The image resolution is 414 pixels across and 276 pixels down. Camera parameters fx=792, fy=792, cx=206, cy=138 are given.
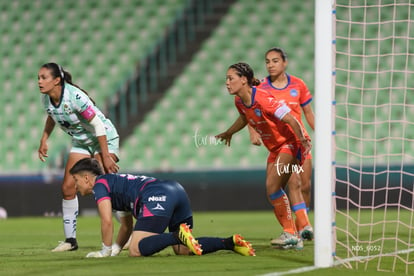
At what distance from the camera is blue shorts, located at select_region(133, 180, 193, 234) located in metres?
6.04

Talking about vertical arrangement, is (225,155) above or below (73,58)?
below

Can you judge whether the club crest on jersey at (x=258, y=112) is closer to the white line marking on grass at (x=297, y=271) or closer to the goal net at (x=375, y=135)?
the white line marking on grass at (x=297, y=271)

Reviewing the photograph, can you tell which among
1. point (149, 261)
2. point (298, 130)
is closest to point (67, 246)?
Answer: point (149, 261)

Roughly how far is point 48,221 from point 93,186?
6.64 metres

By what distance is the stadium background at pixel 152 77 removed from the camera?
44.2 ft

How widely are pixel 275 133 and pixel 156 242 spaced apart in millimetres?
1748

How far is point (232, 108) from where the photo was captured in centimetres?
1513

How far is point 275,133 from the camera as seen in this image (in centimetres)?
710

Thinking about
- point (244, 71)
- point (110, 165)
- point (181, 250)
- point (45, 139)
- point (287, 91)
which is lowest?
point (181, 250)

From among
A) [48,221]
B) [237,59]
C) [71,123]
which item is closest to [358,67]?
[237,59]

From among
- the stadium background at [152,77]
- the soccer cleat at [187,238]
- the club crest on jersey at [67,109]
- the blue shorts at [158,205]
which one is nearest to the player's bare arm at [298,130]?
the blue shorts at [158,205]

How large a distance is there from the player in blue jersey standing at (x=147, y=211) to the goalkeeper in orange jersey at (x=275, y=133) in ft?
3.18

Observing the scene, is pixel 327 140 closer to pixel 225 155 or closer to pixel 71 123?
pixel 71 123

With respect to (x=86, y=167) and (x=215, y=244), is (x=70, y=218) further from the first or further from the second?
(x=215, y=244)
